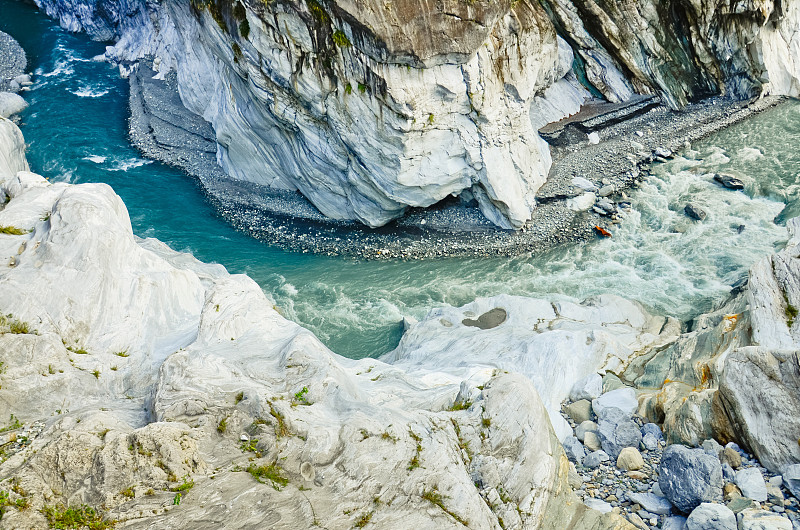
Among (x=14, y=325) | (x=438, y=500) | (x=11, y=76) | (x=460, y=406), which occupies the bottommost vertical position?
(x=438, y=500)

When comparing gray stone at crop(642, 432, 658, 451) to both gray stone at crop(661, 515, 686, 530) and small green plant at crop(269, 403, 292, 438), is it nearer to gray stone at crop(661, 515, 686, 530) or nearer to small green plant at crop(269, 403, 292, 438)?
gray stone at crop(661, 515, 686, 530)

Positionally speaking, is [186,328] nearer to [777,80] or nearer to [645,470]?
[645,470]

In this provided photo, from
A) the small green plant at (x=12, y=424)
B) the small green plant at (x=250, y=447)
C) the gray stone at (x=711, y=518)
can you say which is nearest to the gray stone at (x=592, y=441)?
the gray stone at (x=711, y=518)

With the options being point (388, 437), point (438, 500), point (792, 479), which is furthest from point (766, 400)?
point (388, 437)

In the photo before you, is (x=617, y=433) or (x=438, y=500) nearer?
(x=438, y=500)

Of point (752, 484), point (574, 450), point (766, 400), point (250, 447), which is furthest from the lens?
point (574, 450)

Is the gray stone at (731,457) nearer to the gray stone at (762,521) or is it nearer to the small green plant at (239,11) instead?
the gray stone at (762,521)

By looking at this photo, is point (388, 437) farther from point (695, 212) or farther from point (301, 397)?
point (695, 212)

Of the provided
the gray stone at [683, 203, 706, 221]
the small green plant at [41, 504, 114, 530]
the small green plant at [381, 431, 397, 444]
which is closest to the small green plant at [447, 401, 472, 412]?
the small green plant at [381, 431, 397, 444]

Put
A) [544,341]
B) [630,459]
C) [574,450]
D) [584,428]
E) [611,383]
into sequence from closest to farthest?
[630,459] < [574,450] < [584,428] < [611,383] < [544,341]
